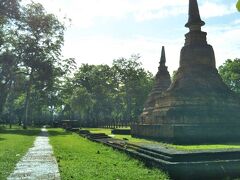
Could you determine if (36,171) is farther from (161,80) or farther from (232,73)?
(232,73)

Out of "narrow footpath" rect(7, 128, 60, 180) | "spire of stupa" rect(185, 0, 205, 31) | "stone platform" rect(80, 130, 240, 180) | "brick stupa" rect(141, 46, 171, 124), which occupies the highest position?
"spire of stupa" rect(185, 0, 205, 31)

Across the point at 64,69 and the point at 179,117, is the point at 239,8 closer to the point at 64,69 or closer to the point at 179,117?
the point at 179,117

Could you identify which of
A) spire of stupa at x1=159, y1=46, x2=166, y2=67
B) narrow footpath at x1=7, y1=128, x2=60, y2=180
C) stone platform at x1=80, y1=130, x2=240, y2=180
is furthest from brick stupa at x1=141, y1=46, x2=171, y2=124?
stone platform at x1=80, y1=130, x2=240, y2=180

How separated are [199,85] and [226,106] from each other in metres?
2.79

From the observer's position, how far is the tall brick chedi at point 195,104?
24.2 meters

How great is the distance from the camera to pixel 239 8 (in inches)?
118

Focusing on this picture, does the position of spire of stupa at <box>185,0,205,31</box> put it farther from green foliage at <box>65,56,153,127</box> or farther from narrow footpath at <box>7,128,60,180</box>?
green foliage at <box>65,56,153,127</box>

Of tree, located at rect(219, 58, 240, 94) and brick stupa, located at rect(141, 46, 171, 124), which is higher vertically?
tree, located at rect(219, 58, 240, 94)

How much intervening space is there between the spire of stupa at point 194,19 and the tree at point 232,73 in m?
44.4

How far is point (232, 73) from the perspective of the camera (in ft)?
252

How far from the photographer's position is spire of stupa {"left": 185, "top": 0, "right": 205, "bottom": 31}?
33.5 meters

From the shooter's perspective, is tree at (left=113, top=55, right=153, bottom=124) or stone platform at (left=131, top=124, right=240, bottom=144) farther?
tree at (left=113, top=55, right=153, bottom=124)

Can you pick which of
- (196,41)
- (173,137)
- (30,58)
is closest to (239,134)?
(173,137)

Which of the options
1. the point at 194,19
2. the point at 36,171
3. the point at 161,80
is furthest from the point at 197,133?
the point at 161,80
